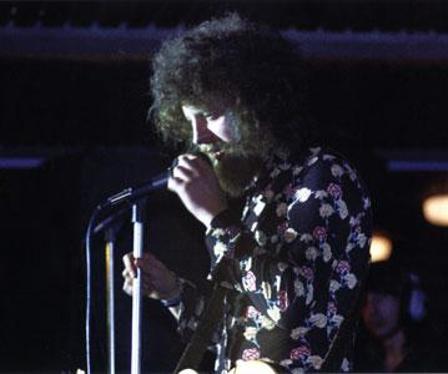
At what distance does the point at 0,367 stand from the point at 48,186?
73 centimetres

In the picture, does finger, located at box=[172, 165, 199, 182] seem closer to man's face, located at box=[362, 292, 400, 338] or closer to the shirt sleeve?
the shirt sleeve

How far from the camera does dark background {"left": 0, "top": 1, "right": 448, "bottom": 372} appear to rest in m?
4.36

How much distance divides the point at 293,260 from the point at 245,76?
445mm

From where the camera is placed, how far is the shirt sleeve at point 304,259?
2.21 m

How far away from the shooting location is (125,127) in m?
4.71

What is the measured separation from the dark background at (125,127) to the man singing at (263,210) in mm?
1658

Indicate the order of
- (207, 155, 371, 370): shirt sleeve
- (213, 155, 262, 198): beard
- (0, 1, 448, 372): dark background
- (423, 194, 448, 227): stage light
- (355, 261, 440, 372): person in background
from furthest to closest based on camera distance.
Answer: (423, 194, 448, 227): stage light → (355, 261, 440, 372): person in background → (0, 1, 448, 372): dark background → (213, 155, 262, 198): beard → (207, 155, 371, 370): shirt sleeve

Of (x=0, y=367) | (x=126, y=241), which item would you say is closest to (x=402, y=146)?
(x=126, y=241)

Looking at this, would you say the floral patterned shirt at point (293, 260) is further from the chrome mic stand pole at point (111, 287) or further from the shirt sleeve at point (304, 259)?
the chrome mic stand pole at point (111, 287)

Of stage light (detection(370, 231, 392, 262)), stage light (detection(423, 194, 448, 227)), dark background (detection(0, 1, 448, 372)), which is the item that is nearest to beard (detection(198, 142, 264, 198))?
dark background (detection(0, 1, 448, 372))

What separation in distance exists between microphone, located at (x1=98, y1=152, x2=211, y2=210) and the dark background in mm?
1693

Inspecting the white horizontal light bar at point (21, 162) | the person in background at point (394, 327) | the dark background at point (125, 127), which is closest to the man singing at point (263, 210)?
the dark background at point (125, 127)

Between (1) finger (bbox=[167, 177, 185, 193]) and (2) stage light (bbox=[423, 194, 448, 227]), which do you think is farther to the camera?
(2) stage light (bbox=[423, 194, 448, 227])

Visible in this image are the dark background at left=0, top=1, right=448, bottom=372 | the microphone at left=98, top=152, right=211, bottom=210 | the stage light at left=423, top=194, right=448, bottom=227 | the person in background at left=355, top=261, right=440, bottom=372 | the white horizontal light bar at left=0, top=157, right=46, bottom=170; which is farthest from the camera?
the stage light at left=423, top=194, right=448, bottom=227
